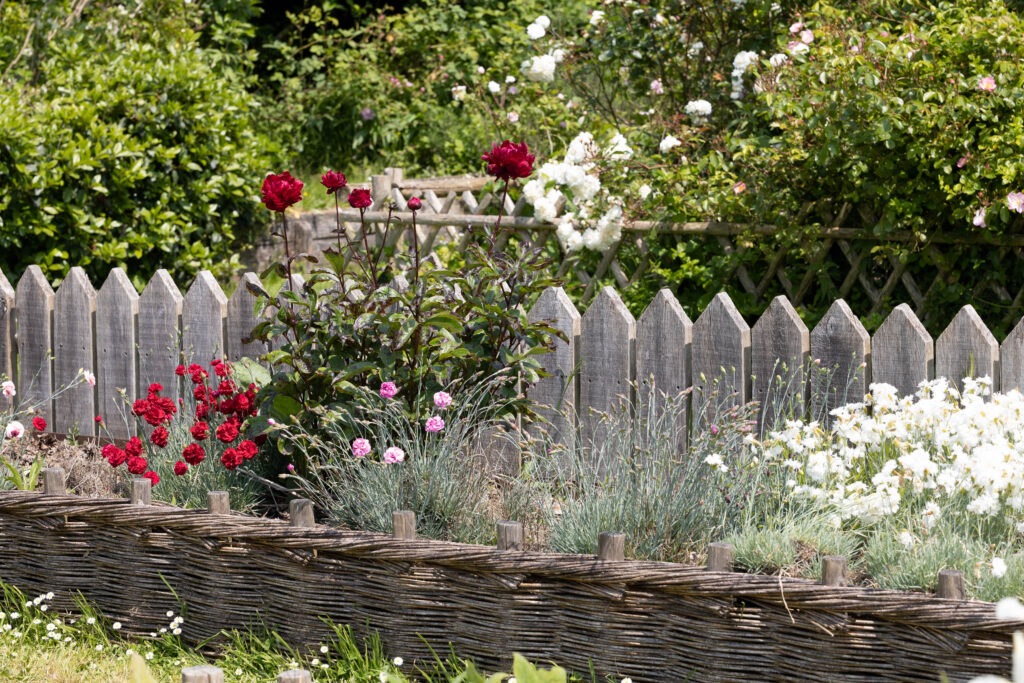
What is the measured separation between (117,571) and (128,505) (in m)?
0.22

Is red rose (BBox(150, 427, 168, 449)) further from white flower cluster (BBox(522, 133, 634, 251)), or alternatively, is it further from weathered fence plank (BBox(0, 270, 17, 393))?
white flower cluster (BBox(522, 133, 634, 251))

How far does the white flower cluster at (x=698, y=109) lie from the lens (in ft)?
18.3

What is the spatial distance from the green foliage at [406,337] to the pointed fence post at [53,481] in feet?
2.02

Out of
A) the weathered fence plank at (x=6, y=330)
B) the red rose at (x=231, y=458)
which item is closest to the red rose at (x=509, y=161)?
the red rose at (x=231, y=458)

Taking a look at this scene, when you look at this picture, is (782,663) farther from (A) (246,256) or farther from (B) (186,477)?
(A) (246,256)

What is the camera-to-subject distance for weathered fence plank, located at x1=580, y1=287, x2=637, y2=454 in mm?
3676

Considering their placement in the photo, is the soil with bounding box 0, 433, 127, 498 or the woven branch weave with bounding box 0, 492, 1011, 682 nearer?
the woven branch weave with bounding box 0, 492, 1011, 682

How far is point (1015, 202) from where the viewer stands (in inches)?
160

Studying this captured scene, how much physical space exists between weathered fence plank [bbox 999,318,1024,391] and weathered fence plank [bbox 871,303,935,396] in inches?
7.6

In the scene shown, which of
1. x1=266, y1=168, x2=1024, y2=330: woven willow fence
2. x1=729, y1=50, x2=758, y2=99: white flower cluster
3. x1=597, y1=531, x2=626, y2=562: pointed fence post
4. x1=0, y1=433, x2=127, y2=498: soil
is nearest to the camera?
x1=597, y1=531, x2=626, y2=562: pointed fence post

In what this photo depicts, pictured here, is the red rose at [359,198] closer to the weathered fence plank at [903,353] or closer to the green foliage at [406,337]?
the green foliage at [406,337]

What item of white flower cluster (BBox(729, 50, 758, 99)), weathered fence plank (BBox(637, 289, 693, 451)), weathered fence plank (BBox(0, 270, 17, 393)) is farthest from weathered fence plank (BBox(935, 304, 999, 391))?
weathered fence plank (BBox(0, 270, 17, 393))

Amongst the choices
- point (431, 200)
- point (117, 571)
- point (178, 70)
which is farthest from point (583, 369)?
point (178, 70)

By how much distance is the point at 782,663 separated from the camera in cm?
261
